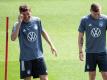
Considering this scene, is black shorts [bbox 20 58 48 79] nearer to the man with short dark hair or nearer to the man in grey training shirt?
the man in grey training shirt

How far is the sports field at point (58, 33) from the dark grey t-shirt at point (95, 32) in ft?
7.35

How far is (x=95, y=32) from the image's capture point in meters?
11.5

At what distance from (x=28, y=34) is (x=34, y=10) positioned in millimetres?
13088

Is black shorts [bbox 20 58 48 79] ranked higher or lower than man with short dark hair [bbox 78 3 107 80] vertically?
lower

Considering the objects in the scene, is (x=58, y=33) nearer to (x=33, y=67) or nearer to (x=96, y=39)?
(x=96, y=39)

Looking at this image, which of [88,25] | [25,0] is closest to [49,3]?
[25,0]

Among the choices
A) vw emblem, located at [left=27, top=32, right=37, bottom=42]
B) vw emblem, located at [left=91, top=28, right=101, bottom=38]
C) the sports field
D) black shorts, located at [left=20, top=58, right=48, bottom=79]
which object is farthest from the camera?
the sports field

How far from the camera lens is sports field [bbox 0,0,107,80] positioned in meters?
14.4

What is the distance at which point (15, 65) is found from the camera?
1513 cm

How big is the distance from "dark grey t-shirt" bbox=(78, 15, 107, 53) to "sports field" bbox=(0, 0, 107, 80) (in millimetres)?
2241

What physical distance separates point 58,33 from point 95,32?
769cm

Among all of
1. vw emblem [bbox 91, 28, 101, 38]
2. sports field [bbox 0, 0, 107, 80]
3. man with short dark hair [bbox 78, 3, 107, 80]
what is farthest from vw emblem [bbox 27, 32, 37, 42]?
sports field [bbox 0, 0, 107, 80]

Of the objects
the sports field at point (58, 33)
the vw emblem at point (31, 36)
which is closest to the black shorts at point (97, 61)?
the vw emblem at point (31, 36)


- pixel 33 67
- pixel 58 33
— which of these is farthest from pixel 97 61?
pixel 58 33
